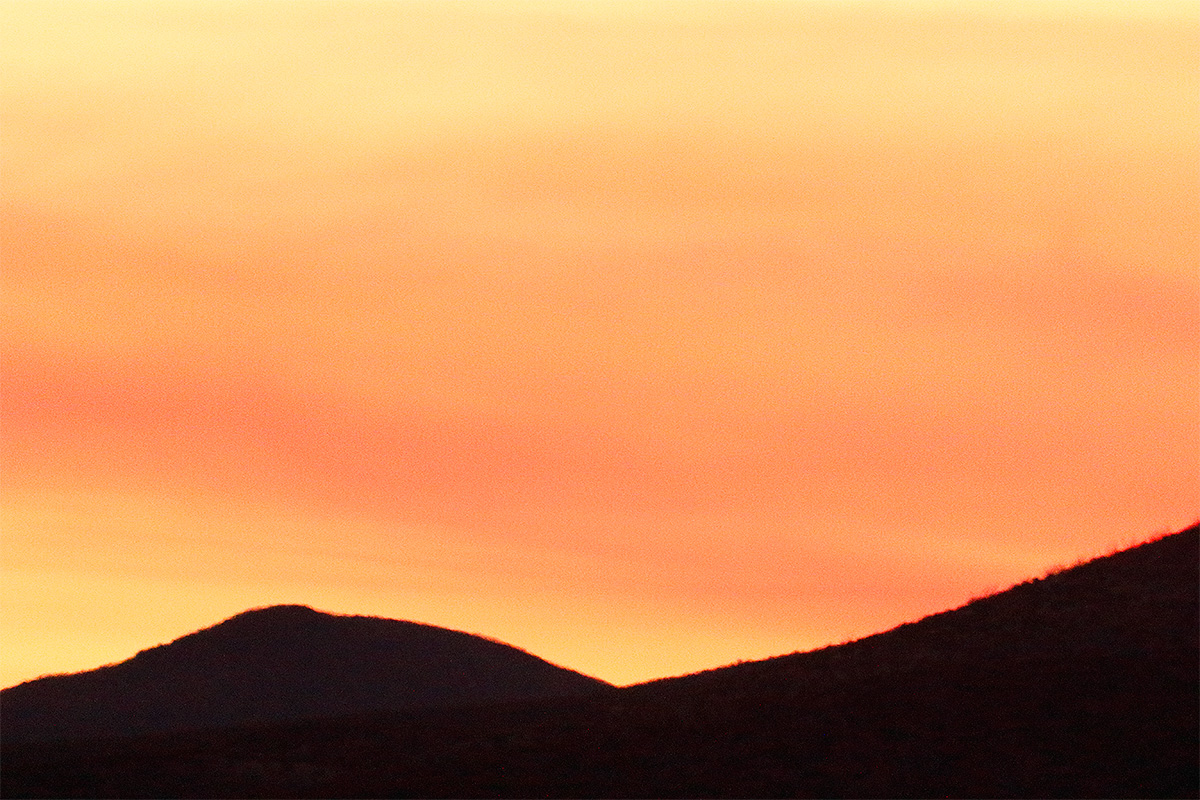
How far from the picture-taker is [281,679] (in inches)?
2470

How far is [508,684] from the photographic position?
64.4m

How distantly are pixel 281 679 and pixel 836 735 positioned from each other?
29.3 m

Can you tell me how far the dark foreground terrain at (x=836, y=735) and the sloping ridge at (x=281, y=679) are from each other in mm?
13874

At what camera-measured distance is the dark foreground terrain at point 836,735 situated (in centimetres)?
3653

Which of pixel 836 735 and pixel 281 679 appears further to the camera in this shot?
pixel 281 679

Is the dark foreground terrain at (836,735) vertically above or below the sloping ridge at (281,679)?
below

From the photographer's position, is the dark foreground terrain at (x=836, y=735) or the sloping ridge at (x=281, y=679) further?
the sloping ridge at (x=281, y=679)

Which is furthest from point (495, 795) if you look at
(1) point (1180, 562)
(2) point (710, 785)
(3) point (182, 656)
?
(3) point (182, 656)

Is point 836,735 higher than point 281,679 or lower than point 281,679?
lower

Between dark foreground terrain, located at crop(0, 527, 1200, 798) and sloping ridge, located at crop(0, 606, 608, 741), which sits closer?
dark foreground terrain, located at crop(0, 527, 1200, 798)

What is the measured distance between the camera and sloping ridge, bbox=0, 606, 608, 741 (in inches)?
2291

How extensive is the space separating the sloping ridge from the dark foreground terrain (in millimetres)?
13874

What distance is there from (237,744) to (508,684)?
73.7 ft

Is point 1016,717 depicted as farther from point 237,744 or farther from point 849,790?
point 237,744
